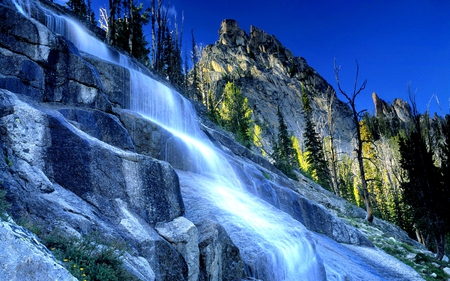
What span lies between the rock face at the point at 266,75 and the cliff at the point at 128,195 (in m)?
57.8

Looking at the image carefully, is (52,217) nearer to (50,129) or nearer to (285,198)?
(50,129)

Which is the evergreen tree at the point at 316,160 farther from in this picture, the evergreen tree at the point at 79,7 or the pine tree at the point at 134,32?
the evergreen tree at the point at 79,7

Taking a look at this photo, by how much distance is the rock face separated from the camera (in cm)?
7950

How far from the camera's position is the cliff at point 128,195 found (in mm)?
5098

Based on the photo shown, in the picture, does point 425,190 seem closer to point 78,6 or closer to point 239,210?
point 239,210

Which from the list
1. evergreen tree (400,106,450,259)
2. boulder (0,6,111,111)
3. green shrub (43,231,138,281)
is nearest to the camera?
green shrub (43,231,138,281)

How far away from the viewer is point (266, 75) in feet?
280

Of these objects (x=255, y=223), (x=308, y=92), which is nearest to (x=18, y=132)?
(x=255, y=223)

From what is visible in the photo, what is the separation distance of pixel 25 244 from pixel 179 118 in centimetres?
1585

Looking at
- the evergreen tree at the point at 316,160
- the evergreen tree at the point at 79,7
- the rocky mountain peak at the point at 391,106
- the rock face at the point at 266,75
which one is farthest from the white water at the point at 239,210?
the rocky mountain peak at the point at 391,106

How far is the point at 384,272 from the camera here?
1192 centimetres

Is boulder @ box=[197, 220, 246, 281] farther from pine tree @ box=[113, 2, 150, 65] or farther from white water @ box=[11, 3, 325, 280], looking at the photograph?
pine tree @ box=[113, 2, 150, 65]

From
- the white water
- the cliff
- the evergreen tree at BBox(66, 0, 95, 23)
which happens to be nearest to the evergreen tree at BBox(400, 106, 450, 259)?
the cliff

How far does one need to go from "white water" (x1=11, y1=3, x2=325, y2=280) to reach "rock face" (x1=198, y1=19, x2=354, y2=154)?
52446 mm
